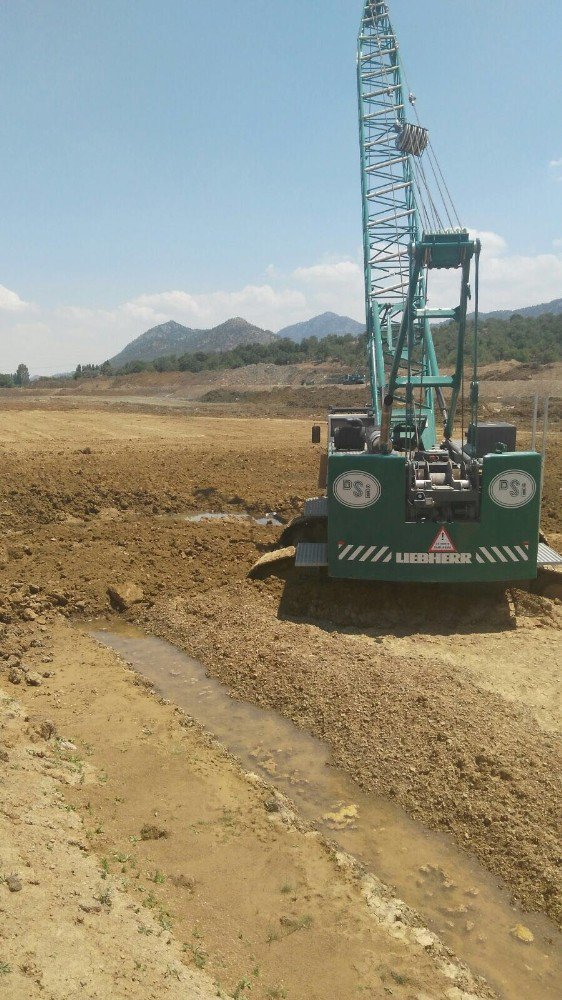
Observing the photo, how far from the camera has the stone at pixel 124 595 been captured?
8664mm

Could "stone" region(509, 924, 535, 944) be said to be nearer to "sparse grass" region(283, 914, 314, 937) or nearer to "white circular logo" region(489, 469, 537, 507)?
"sparse grass" region(283, 914, 314, 937)

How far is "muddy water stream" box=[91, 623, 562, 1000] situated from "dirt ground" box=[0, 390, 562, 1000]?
128 millimetres

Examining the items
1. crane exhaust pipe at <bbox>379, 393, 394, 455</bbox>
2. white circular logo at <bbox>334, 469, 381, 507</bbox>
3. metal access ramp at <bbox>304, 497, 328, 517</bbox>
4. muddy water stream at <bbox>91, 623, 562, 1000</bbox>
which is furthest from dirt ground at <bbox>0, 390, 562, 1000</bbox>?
crane exhaust pipe at <bbox>379, 393, 394, 455</bbox>

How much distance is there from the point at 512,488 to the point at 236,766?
4.13 metres

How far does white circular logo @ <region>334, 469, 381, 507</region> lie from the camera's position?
301 inches

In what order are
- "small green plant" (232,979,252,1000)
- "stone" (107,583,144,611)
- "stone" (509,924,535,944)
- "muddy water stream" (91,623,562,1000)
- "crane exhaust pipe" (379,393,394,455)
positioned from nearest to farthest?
"small green plant" (232,979,252,1000) → "muddy water stream" (91,623,562,1000) → "stone" (509,924,535,944) → "crane exhaust pipe" (379,393,394,455) → "stone" (107,583,144,611)

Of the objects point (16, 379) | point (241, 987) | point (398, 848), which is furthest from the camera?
point (16, 379)

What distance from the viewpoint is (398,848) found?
4590mm

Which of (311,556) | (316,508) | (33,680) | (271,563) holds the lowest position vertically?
(33,680)

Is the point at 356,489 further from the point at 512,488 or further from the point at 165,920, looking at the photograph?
the point at 165,920

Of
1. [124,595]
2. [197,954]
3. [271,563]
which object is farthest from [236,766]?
[271,563]

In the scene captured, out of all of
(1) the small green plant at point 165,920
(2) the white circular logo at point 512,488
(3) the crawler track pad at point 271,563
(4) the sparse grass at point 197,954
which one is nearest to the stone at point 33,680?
(3) the crawler track pad at point 271,563

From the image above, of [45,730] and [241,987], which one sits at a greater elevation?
[45,730]

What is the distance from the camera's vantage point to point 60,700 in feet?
21.1
